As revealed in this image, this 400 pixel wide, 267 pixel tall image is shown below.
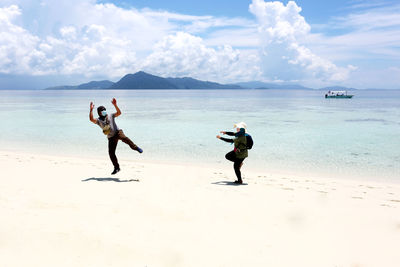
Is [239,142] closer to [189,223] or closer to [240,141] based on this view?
[240,141]

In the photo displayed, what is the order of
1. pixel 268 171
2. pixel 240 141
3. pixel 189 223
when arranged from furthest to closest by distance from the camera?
pixel 268 171 < pixel 240 141 < pixel 189 223

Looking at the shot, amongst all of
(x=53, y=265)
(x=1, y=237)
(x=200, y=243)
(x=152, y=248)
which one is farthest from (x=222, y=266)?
(x=1, y=237)

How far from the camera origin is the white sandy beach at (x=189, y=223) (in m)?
5.03

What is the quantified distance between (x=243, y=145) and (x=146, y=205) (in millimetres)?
3796

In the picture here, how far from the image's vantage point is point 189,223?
638 centimetres

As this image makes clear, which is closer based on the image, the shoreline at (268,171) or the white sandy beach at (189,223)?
the white sandy beach at (189,223)

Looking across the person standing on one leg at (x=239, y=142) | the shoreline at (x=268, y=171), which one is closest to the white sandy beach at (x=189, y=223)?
the person standing on one leg at (x=239, y=142)

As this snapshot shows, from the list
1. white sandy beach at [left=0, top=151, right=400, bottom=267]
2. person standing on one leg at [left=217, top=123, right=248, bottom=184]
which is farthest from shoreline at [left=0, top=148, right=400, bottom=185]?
white sandy beach at [left=0, top=151, right=400, bottom=267]

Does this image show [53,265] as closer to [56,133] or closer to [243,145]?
[243,145]

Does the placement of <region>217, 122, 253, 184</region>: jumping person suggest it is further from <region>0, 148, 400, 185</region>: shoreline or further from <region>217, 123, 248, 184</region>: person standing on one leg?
<region>0, 148, 400, 185</region>: shoreline

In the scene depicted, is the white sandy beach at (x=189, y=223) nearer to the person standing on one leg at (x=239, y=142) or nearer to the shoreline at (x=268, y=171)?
the person standing on one leg at (x=239, y=142)

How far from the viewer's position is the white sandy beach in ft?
16.5

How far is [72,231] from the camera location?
5.68 m

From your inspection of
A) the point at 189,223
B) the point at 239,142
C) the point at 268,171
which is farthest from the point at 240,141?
the point at 268,171
